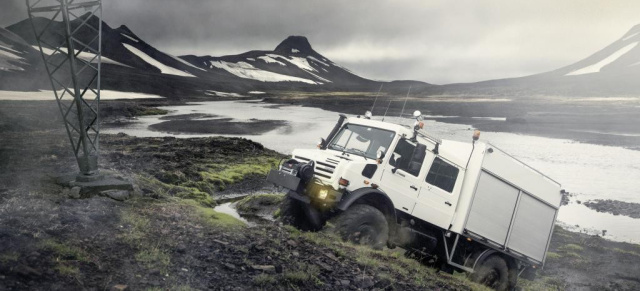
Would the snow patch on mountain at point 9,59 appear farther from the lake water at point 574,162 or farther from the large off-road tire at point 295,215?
the large off-road tire at point 295,215

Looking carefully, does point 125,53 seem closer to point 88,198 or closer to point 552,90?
point 552,90

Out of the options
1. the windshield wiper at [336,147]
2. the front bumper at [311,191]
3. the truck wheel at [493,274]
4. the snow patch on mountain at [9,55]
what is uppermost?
the snow patch on mountain at [9,55]

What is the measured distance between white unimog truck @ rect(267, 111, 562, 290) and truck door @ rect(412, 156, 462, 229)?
27mm

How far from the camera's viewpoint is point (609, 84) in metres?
106

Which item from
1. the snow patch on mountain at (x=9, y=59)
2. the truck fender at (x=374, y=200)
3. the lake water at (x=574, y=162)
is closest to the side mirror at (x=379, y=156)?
the truck fender at (x=374, y=200)

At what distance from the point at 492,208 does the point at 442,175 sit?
1849mm

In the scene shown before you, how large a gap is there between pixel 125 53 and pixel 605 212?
19246 cm

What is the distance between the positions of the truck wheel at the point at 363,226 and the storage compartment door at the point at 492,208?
2807 mm

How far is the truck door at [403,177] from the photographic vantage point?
10.2 m

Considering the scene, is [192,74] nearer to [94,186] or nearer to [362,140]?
[94,186]

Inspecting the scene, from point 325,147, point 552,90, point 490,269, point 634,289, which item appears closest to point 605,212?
point 634,289

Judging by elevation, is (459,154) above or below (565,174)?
below

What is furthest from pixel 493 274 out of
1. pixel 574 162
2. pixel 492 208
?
pixel 574 162

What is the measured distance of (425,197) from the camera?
431 inches
